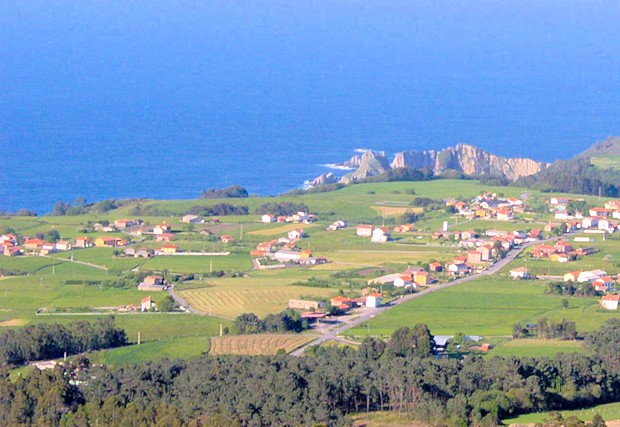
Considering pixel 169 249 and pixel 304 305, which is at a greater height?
pixel 169 249

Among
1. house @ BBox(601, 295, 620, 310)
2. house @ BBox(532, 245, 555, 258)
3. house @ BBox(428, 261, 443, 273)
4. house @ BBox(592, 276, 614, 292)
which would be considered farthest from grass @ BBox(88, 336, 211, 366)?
house @ BBox(532, 245, 555, 258)

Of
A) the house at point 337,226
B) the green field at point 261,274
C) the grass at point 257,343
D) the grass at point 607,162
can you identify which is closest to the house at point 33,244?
the green field at point 261,274

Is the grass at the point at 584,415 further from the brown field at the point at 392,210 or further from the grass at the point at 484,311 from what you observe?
the brown field at the point at 392,210

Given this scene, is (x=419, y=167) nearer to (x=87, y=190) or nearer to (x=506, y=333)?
(x=87, y=190)

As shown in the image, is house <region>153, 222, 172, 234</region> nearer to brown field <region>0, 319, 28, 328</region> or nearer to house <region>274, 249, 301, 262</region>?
house <region>274, 249, 301, 262</region>

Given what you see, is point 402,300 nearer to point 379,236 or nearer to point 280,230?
point 379,236

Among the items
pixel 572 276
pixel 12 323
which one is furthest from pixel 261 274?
pixel 12 323

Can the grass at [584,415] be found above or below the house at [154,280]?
below
